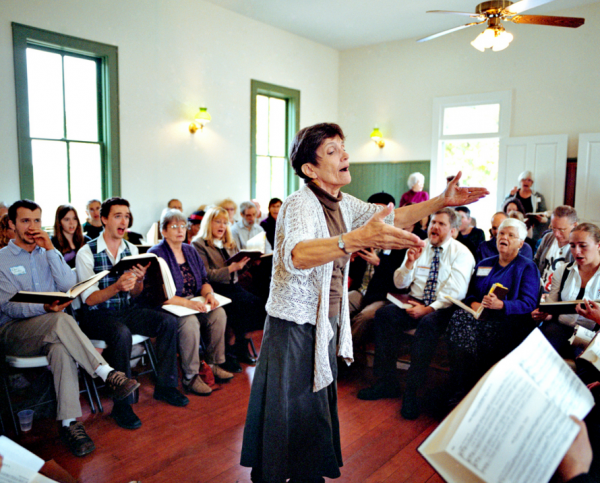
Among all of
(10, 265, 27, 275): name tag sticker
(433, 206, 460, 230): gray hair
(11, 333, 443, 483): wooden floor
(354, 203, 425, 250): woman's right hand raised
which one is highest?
(354, 203, 425, 250): woman's right hand raised

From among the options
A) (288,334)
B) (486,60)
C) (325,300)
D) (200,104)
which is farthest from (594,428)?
(486,60)

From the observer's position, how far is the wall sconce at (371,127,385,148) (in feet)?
28.2

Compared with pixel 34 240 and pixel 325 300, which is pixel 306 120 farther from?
pixel 325 300

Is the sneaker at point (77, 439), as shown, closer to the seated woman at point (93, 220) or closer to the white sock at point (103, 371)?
the white sock at point (103, 371)

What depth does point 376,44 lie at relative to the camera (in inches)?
344

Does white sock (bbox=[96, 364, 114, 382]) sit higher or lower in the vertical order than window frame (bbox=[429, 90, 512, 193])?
lower

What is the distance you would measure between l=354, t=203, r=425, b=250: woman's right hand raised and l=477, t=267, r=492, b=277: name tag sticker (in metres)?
2.19

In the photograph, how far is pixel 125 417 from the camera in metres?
2.72

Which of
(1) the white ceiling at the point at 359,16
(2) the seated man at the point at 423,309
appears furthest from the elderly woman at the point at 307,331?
(1) the white ceiling at the point at 359,16

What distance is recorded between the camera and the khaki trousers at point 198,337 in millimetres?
3164

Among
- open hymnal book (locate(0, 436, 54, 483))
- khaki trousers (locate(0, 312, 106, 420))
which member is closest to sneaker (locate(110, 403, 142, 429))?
khaki trousers (locate(0, 312, 106, 420))

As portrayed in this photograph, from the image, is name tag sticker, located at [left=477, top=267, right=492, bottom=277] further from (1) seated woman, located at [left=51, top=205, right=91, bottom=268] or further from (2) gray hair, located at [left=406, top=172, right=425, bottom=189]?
(2) gray hair, located at [left=406, top=172, right=425, bottom=189]

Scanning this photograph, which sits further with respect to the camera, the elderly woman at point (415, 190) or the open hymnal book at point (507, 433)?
the elderly woman at point (415, 190)

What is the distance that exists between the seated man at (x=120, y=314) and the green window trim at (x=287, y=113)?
4.75 meters
